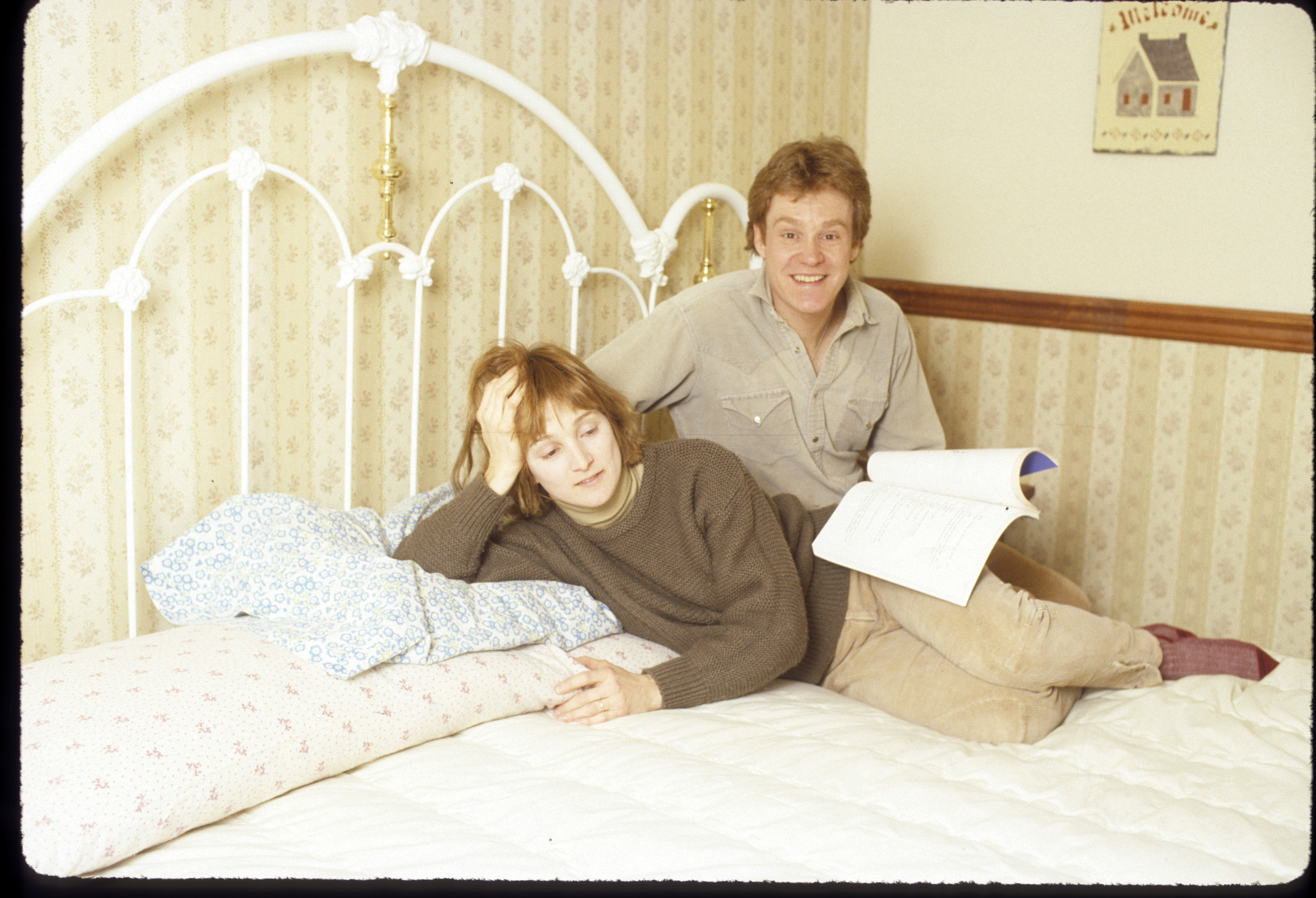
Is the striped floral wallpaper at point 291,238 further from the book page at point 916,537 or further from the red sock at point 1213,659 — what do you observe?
the red sock at point 1213,659

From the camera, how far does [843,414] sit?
6.65 feet

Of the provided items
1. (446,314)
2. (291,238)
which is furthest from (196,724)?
(446,314)

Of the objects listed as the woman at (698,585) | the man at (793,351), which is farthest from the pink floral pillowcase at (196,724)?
the man at (793,351)

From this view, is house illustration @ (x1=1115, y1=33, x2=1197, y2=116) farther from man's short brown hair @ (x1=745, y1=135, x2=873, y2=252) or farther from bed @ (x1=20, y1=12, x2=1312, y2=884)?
bed @ (x1=20, y1=12, x2=1312, y2=884)

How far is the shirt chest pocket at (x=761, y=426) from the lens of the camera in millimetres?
1985

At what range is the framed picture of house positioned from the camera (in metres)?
2.24

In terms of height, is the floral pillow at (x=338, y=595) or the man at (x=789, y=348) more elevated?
the man at (x=789, y=348)

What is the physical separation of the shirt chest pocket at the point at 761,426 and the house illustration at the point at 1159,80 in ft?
3.37

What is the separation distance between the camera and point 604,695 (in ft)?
4.81

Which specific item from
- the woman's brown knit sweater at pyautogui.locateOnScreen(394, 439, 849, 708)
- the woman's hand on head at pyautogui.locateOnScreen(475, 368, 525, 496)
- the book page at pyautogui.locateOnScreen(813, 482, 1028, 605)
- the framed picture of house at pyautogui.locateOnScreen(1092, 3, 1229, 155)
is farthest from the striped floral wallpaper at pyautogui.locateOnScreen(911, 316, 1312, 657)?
the woman's hand on head at pyautogui.locateOnScreen(475, 368, 525, 496)

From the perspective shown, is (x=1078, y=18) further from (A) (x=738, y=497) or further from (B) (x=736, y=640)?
(B) (x=736, y=640)

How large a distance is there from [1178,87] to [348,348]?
169 cm

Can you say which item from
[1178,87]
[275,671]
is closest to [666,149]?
[1178,87]

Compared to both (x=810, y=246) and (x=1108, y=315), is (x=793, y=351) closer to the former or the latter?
(x=810, y=246)
